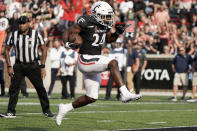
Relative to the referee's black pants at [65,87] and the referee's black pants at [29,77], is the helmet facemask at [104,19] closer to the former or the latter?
the referee's black pants at [29,77]

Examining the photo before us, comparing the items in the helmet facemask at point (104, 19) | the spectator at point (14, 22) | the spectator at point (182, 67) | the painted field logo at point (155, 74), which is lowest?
the painted field logo at point (155, 74)

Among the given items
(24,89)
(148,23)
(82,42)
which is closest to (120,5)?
(148,23)

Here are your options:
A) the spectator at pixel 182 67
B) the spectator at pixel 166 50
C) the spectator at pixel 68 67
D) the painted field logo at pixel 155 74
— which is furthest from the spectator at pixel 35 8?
the spectator at pixel 182 67

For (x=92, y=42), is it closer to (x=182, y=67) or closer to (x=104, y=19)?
(x=104, y=19)

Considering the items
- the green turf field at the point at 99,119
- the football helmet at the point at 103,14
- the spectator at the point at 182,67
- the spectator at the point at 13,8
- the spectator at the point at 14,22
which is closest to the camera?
the football helmet at the point at 103,14

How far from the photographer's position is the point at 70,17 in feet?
86.3

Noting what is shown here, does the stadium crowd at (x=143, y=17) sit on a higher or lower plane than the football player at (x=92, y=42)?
lower

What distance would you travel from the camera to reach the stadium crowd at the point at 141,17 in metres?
25.2

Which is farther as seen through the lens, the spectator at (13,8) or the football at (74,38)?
the spectator at (13,8)

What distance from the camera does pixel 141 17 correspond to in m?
26.6

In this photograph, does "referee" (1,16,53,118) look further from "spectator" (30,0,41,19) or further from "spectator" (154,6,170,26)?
"spectator" (30,0,41,19)

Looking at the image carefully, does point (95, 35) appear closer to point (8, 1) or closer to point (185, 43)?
point (185, 43)

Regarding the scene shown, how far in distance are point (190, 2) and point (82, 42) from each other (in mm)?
18653

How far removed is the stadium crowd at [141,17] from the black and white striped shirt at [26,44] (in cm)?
1144
